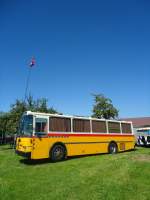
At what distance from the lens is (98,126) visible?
16391 mm

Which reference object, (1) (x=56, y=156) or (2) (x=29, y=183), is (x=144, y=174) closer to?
(2) (x=29, y=183)

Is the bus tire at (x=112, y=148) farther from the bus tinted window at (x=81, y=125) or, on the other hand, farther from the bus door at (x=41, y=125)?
the bus door at (x=41, y=125)

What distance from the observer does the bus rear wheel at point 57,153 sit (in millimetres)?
13078

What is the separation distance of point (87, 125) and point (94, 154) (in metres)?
2.16

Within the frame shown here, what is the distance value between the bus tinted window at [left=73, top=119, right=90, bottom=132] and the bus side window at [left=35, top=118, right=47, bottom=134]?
2331 millimetres

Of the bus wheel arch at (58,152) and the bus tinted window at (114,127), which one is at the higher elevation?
the bus tinted window at (114,127)

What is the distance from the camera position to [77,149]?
14.6 metres

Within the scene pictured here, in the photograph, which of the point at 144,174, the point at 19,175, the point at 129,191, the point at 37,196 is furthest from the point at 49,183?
the point at 144,174

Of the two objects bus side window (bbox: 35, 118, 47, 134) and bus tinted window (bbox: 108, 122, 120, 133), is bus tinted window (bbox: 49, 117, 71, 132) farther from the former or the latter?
bus tinted window (bbox: 108, 122, 120, 133)

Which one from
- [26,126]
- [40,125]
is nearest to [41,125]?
[40,125]

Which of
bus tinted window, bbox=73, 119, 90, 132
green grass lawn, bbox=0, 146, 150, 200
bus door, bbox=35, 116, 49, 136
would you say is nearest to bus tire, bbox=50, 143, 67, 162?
bus door, bbox=35, 116, 49, 136

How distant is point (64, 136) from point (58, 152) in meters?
1.03

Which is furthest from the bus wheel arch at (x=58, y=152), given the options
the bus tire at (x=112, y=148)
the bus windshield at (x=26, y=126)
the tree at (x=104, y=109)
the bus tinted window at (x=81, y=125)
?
the tree at (x=104, y=109)

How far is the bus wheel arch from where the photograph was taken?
42.9 ft
